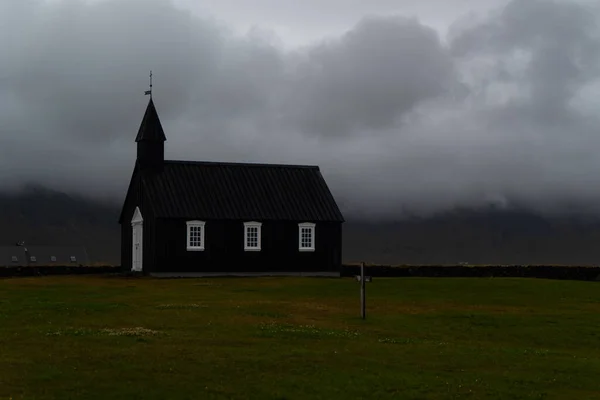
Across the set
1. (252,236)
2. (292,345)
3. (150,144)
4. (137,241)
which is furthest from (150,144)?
(292,345)

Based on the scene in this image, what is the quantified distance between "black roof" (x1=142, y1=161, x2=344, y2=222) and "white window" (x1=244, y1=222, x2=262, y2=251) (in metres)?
0.61

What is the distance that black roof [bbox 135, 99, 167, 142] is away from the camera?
230 feet

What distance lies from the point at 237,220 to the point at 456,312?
103 ft

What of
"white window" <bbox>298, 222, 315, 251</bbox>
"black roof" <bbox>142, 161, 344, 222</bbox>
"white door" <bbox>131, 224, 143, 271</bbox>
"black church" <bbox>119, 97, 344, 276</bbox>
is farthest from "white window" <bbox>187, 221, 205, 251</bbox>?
"white window" <bbox>298, 222, 315, 251</bbox>

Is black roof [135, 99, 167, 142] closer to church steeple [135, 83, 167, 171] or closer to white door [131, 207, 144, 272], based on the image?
church steeple [135, 83, 167, 171]

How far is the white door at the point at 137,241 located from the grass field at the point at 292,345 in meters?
20.1

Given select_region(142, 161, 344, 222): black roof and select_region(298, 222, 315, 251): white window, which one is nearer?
select_region(142, 161, 344, 222): black roof

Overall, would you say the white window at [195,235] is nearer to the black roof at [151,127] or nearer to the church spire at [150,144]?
the church spire at [150,144]

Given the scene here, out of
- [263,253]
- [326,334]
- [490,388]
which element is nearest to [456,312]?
[326,334]

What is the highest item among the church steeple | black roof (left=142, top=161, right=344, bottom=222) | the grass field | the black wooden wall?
the church steeple

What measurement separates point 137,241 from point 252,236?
10220 millimetres

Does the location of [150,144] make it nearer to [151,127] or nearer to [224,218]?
[151,127]

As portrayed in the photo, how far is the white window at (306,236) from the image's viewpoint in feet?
225

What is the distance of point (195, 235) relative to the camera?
66.1 meters
